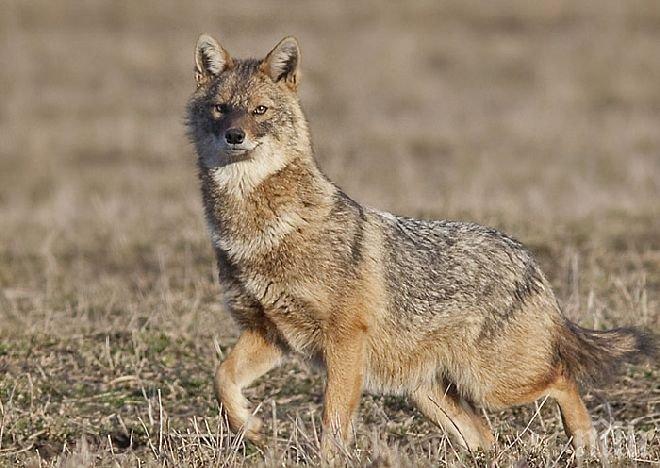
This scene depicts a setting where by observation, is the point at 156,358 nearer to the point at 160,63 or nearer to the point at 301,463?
the point at 301,463

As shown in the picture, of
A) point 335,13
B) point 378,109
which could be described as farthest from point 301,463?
point 335,13

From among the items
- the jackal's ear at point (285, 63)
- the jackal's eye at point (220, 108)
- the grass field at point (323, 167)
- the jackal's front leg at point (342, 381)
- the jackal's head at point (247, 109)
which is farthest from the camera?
the grass field at point (323, 167)

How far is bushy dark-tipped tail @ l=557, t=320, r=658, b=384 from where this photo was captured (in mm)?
7105

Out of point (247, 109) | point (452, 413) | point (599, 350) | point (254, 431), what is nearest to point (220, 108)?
point (247, 109)

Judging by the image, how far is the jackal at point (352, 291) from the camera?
6.52 metres

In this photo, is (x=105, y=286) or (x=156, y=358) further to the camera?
(x=105, y=286)

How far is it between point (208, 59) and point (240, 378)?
2.00 meters

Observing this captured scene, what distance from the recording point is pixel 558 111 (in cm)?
2272

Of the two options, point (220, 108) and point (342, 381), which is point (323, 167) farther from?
point (342, 381)

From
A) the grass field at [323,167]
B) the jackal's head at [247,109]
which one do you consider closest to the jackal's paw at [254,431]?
the grass field at [323,167]

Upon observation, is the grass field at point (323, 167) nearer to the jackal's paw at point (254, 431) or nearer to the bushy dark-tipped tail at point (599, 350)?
the jackal's paw at point (254, 431)

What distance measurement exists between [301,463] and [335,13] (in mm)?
23343

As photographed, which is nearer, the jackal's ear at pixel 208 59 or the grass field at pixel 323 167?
the jackal's ear at pixel 208 59

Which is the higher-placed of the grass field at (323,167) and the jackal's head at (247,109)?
the jackal's head at (247,109)
